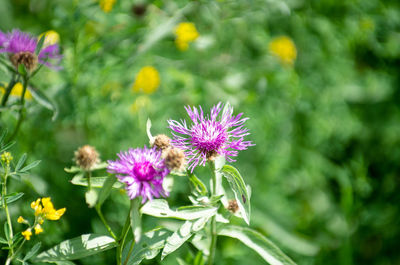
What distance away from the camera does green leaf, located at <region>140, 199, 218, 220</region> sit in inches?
39.8

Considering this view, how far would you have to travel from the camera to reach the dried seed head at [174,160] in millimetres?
946

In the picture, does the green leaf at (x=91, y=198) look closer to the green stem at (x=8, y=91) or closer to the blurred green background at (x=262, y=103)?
the green stem at (x=8, y=91)

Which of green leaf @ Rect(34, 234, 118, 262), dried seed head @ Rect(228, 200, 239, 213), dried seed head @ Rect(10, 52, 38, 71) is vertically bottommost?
green leaf @ Rect(34, 234, 118, 262)

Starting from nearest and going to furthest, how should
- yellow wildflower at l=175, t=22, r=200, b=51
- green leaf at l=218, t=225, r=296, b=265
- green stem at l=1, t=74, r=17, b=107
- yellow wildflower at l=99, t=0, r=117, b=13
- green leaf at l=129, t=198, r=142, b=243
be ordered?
1. green leaf at l=129, t=198, r=142, b=243
2. green leaf at l=218, t=225, r=296, b=265
3. green stem at l=1, t=74, r=17, b=107
4. yellow wildflower at l=99, t=0, r=117, b=13
5. yellow wildflower at l=175, t=22, r=200, b=51

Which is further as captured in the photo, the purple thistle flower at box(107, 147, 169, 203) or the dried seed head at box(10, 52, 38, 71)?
the dried seed head at box(10, 52, 38, 71)

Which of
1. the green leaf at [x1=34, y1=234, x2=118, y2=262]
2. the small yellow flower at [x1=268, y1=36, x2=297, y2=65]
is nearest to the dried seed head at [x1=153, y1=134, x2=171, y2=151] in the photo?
the green leaf at [x1=34, y1=234, x2=118, y2=262]

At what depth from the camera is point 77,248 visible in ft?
3.36

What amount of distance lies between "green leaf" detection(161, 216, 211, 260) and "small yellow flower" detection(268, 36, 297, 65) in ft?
5.96

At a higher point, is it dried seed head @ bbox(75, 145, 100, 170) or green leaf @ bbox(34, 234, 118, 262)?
dried seed head @ bbox(75, 145, 100, 170)

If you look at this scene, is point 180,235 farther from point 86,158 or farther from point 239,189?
point 86,158

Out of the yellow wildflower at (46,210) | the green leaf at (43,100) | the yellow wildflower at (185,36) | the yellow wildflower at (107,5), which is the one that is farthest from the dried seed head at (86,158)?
the yellow wildflower at (185,36)

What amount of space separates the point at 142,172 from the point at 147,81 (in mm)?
1206

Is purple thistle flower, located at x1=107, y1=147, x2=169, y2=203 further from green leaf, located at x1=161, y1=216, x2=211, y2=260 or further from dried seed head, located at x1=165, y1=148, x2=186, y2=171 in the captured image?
green leaf, located at x1=161, y1=216, x2=211, y2=260

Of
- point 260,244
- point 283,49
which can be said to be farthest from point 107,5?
point 283,49
